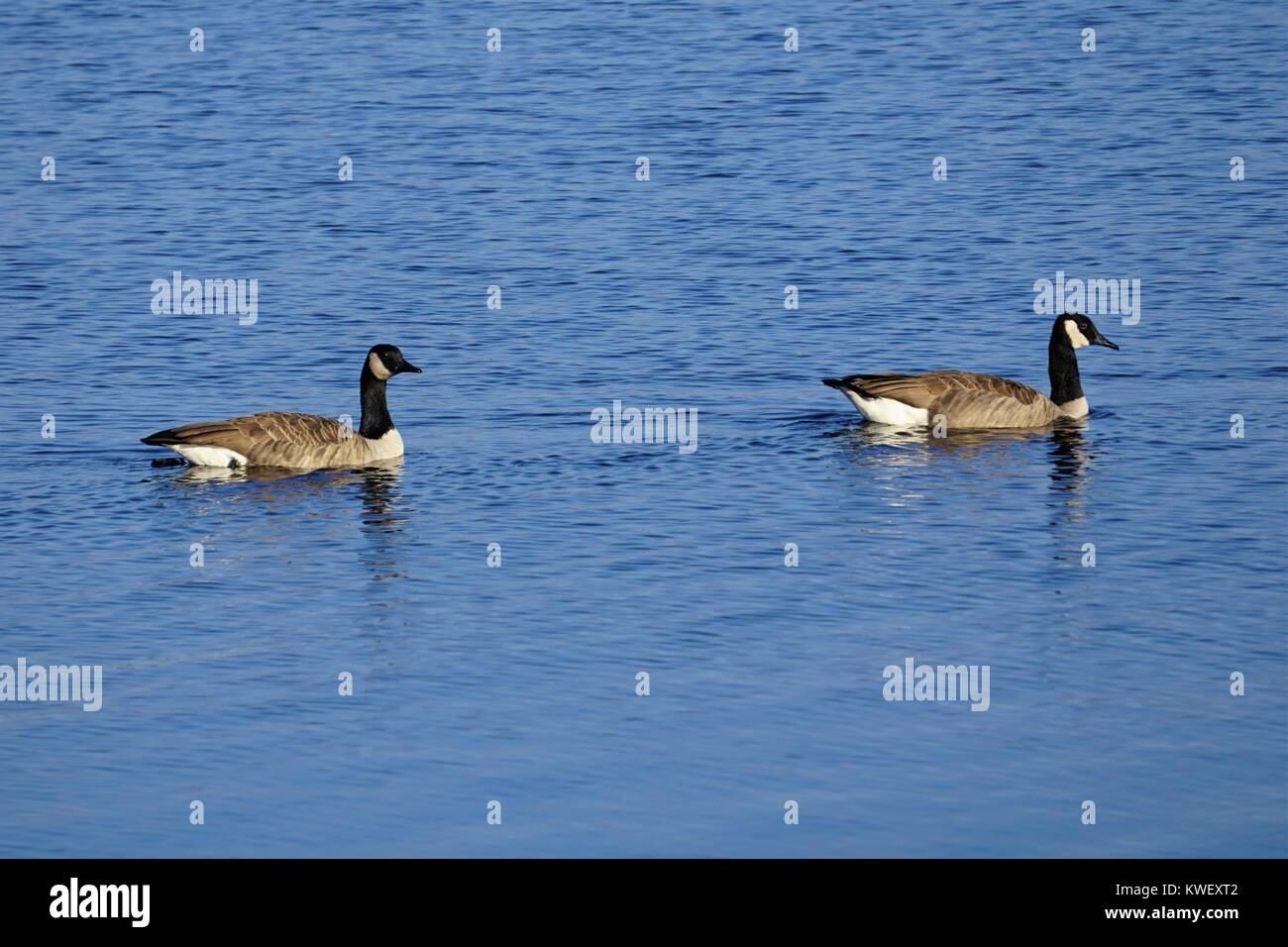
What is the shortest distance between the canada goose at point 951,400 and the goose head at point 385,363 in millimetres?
5003

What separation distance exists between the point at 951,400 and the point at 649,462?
3.95 m

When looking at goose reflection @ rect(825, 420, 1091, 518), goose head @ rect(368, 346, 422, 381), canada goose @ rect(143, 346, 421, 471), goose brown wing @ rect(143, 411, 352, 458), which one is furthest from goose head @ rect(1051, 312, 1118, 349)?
goose brown wing @ rect(143, 411, 352, 458)

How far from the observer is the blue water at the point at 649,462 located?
14047 millimetres

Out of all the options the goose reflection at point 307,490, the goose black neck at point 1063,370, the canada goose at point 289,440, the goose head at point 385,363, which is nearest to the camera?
the goose reflection at point 307,490

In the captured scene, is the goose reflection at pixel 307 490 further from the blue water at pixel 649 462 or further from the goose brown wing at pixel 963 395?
the goose brown wing at pixel 963 395

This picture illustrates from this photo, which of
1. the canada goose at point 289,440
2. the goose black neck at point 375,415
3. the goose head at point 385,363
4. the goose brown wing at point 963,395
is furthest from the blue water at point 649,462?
the goose head at point 385,363

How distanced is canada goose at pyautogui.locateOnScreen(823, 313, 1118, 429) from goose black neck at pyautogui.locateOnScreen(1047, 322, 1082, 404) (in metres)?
0.25

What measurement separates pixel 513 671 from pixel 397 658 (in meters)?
1.00

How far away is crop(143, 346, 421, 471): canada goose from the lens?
74.5 ft

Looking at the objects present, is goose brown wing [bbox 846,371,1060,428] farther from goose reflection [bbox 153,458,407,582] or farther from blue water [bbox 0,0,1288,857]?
goose reflection [bbox 153,458,407,582]

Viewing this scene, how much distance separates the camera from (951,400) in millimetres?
24891

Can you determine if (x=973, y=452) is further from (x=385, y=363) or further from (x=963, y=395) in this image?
(x=385, y=363)
